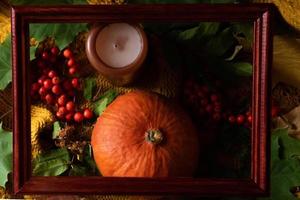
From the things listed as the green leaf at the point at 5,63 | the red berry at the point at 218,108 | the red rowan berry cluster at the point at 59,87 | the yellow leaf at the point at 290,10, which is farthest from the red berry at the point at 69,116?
the yellow leaf at the point at 290,10

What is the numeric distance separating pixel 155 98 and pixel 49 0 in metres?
0.21

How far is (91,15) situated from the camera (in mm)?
618

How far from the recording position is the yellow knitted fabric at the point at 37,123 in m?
0.71

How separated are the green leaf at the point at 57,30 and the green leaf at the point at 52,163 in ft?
0.52

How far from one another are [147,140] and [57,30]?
0.20 m

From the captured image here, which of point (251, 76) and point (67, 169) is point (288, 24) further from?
point (67, 169)

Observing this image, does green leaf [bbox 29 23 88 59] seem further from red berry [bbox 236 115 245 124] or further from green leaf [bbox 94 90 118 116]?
red berry [bbox 236 115 245 124]

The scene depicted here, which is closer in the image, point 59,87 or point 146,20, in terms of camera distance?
point 146,20

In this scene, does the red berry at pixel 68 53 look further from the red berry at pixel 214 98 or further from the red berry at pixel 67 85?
the red berry at pixel 214 98

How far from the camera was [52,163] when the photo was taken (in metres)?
0.71

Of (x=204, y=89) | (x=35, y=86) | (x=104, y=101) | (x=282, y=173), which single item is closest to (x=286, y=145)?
(x=282, y=173)

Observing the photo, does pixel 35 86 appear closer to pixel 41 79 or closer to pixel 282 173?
pixel 41 79

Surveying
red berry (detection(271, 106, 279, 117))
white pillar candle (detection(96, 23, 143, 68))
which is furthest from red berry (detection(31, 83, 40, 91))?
red berry (detection(271, 106, 279, 117))

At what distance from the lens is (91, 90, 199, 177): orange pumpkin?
649mm
